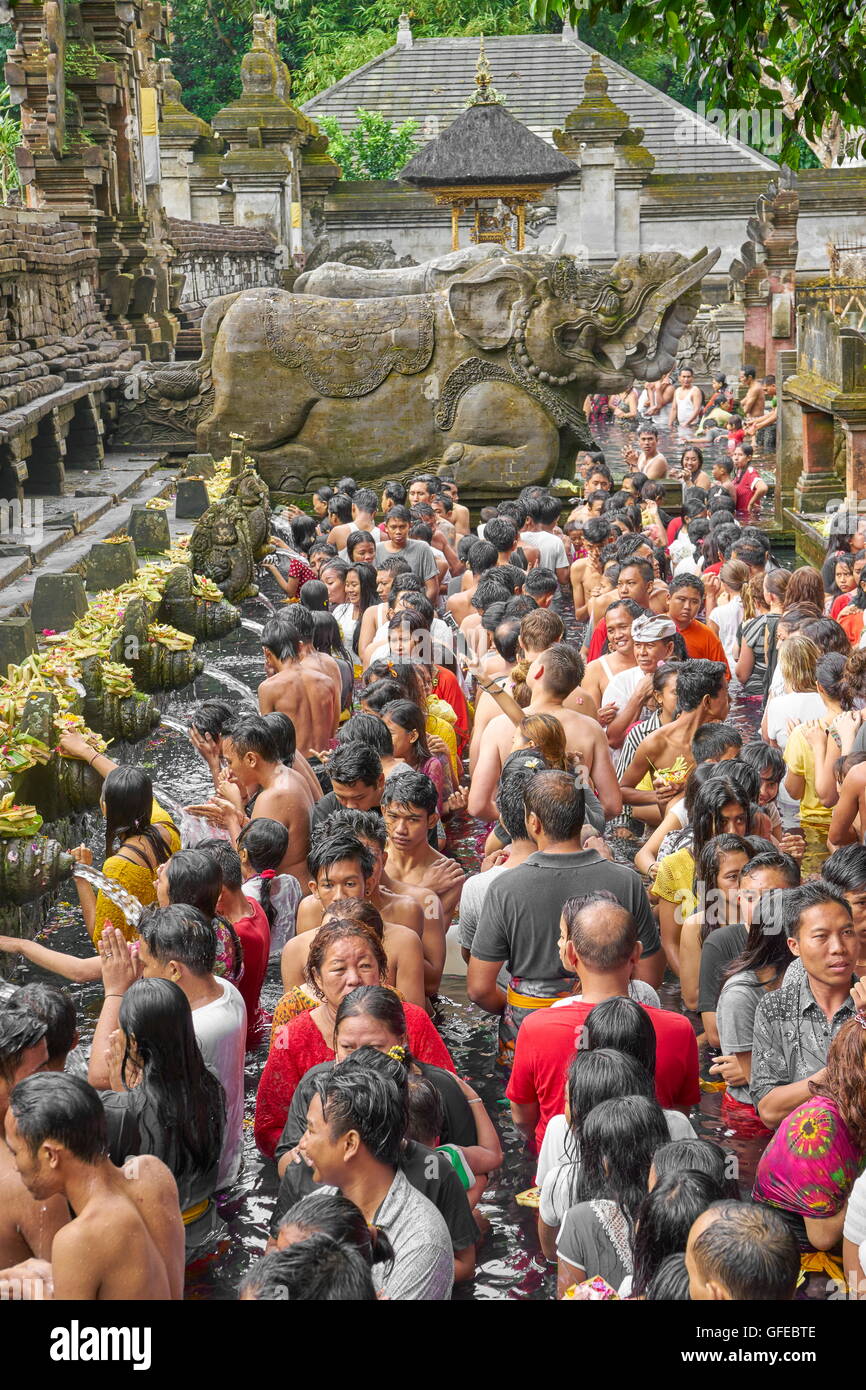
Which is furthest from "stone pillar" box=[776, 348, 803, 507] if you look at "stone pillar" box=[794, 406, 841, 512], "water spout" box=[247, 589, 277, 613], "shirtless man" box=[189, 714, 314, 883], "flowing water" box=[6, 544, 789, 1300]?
"shirtless man" box=[189, 714, 314, 883]

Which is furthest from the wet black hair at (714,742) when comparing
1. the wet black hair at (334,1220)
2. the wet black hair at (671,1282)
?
the wet black hair at (334,1220)

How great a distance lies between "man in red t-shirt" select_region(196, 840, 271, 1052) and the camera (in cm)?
575

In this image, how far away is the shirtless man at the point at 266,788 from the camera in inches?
266

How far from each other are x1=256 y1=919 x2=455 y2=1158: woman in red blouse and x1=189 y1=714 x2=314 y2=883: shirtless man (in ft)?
6.17

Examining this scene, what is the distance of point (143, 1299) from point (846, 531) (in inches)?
438

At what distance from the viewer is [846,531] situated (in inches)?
538

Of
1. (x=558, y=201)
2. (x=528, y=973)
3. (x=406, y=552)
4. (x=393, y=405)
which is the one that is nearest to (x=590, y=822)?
(x=528, y=973)

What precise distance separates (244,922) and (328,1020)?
1.16m

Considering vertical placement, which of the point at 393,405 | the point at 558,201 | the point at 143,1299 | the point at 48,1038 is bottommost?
the point at 143,1299

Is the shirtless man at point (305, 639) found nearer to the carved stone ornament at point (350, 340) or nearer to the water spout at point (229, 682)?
the water spout at point (229, 682)

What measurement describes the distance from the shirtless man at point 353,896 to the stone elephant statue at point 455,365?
1248cm

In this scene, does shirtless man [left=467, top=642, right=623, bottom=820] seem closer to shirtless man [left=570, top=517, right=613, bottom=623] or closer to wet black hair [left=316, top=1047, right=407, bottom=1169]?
wet black hair [left=316, top=1047, right=407, bottom=1169]

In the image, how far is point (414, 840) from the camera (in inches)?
243
